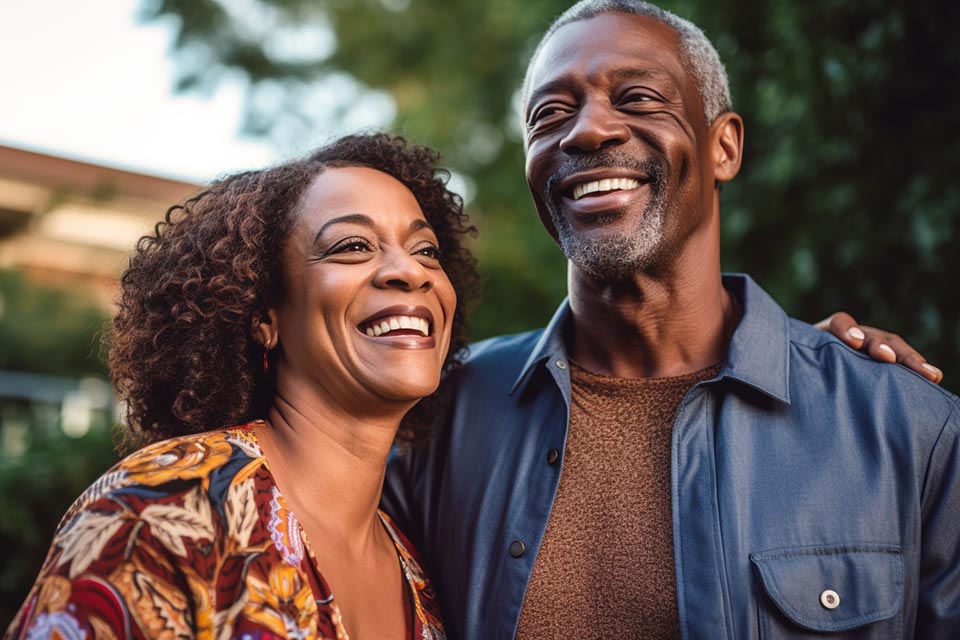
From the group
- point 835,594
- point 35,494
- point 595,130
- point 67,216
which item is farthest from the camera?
point 67,216

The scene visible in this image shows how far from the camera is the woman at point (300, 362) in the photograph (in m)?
2.22

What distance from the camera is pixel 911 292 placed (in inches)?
163

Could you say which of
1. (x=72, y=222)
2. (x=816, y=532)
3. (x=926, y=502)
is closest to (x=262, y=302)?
(x=816, y=532)

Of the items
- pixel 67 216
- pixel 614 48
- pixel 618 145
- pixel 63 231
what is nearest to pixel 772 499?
pixel 618 145

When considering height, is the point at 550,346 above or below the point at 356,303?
below

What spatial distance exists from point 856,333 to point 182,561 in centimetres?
205

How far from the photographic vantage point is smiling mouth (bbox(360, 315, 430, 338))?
2.57 m

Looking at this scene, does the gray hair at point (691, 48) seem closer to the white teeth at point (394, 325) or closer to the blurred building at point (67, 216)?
the white teeth at point (394, 325)

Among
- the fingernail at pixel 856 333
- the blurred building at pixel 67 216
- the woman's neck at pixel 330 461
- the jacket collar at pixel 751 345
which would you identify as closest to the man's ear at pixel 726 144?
the jacket collar at pixel 751 345

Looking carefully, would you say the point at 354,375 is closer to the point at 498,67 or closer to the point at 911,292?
the point at 911,292

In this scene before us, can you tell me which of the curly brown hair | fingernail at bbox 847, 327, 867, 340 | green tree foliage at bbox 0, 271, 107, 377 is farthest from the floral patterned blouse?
green tree foliage at bbox 0, 271, 107, 377

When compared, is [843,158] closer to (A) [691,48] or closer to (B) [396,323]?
(A) [691,48]

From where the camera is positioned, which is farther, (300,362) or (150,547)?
(300,362)

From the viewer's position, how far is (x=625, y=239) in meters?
2.81
